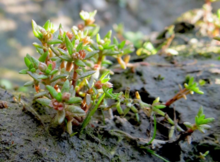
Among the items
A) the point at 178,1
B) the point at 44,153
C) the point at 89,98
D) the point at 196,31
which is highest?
the point at 178,1

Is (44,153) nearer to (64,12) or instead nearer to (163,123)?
(163,123)

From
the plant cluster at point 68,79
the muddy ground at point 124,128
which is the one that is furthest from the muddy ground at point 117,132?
the plant cluster at point 68,79

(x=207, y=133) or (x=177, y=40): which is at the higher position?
(x=177, y=40)

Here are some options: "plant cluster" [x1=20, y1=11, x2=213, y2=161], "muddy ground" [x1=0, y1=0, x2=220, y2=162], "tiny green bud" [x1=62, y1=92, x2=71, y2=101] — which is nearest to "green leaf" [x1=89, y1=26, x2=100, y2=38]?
"plant cluster" [x1=20, y1=11, x2=213, y2=161]

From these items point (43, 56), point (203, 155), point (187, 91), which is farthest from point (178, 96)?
point (43, 56)

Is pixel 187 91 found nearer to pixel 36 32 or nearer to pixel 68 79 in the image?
pixel 68 79

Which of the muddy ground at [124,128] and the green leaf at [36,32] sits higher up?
the green leaf at [36,32]

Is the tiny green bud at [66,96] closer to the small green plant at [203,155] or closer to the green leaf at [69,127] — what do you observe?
the green leaf at [69,127]

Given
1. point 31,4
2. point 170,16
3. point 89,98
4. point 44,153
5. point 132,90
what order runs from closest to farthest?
point 44,153 → point 89,98 → point 132,90 → point 31,4 → point 170,16

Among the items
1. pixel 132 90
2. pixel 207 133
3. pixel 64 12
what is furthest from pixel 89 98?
pixel 64 12
